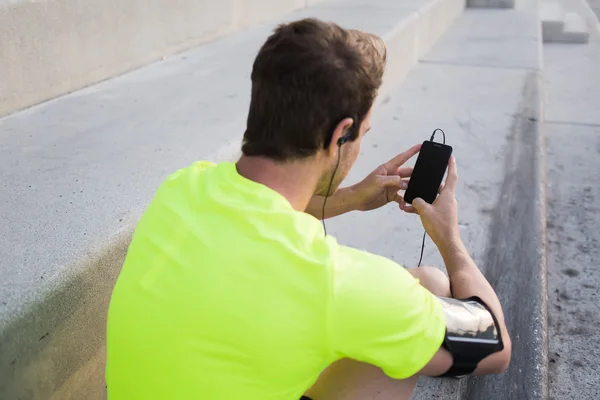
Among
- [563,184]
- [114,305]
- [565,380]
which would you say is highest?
[114,305]

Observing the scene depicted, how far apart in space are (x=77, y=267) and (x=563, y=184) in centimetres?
267

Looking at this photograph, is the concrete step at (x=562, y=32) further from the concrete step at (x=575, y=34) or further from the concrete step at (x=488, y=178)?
the concrete step at (x=488, y=178)

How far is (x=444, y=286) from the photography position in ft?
4.84

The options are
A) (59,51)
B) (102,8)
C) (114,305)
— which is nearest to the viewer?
(114,305)

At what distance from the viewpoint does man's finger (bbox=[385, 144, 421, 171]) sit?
1.74m

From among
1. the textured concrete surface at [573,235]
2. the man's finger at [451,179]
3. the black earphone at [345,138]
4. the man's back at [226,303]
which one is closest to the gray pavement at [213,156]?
the textured concrete surface at [573,235]

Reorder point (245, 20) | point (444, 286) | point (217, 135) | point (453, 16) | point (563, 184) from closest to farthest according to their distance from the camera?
point (444, 286)
point (217, 135)
point (563, 184)
point (245, 20)
point (453, 16)

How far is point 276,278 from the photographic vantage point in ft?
3.30

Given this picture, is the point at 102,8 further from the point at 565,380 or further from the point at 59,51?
the point at 565,380

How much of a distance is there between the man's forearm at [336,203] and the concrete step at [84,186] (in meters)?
0.51

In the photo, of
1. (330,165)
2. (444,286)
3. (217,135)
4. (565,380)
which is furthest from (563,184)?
(330,165)

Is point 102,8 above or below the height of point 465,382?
above

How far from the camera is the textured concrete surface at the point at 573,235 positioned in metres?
2.03

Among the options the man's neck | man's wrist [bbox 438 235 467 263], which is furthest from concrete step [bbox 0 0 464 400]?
man's wrist [bbox 438 235 467 263]
